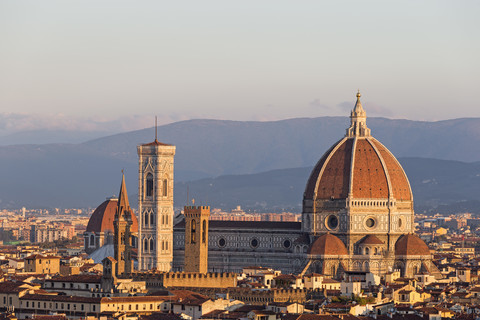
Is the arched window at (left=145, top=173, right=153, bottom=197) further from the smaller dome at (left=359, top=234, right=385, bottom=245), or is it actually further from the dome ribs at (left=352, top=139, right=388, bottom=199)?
the smaller dome at (left=359, top=234, right=385, bottom=245)

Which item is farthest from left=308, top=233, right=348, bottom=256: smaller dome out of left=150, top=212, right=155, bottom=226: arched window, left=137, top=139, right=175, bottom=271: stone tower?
left=150, top=212, right=155, bottom=226: arched window

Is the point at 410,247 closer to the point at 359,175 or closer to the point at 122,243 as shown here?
the point at 359,175

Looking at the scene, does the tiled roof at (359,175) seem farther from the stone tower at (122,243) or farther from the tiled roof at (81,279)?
the tiled roof at (81,279)

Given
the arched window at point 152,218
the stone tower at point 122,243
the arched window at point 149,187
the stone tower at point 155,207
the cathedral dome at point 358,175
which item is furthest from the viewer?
the arched window at point 149,187

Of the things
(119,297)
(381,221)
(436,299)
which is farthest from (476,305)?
(381,221)

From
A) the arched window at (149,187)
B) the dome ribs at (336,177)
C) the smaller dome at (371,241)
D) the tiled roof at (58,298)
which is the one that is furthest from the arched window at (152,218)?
the tiled roof at (58,298)

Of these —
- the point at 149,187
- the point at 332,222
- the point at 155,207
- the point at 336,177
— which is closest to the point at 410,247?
the point at 332,222
